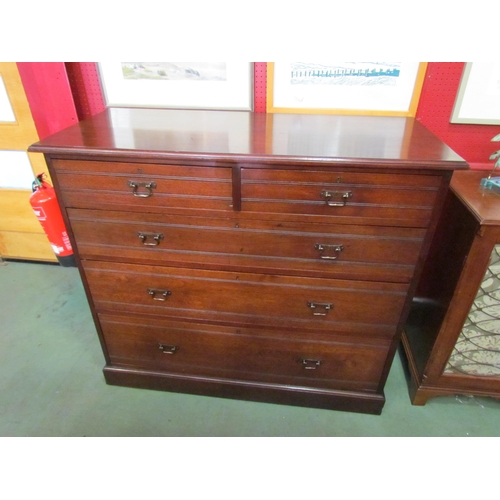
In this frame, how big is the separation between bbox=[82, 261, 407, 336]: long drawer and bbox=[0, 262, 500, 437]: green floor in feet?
1.60

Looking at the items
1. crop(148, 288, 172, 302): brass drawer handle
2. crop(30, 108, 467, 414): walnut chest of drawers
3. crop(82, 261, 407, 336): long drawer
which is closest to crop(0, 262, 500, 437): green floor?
crop(30, 108, 467, 414): walnut chest of drawers

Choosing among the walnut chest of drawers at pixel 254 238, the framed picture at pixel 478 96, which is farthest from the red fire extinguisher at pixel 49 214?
the framed picture at pixel 478 96

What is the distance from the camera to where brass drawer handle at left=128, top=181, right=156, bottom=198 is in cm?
116

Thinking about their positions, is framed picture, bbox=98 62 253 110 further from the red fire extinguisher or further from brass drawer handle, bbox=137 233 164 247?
brass drawer handle, bbox=137 233 164 247

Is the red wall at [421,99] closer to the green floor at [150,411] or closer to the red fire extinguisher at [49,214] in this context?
the red fire extinguisher at [49,214]

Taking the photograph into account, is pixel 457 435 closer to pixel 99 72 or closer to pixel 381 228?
pixel 381 228

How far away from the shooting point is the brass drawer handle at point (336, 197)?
1.09 m

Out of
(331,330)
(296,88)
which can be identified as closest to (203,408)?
(331,330)

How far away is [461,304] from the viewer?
1355mm

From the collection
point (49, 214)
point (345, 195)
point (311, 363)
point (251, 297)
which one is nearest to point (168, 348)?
point (251, 297)

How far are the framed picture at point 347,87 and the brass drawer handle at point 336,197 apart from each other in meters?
0.63

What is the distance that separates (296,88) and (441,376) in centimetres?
144

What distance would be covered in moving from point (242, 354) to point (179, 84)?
1252 millimetres
